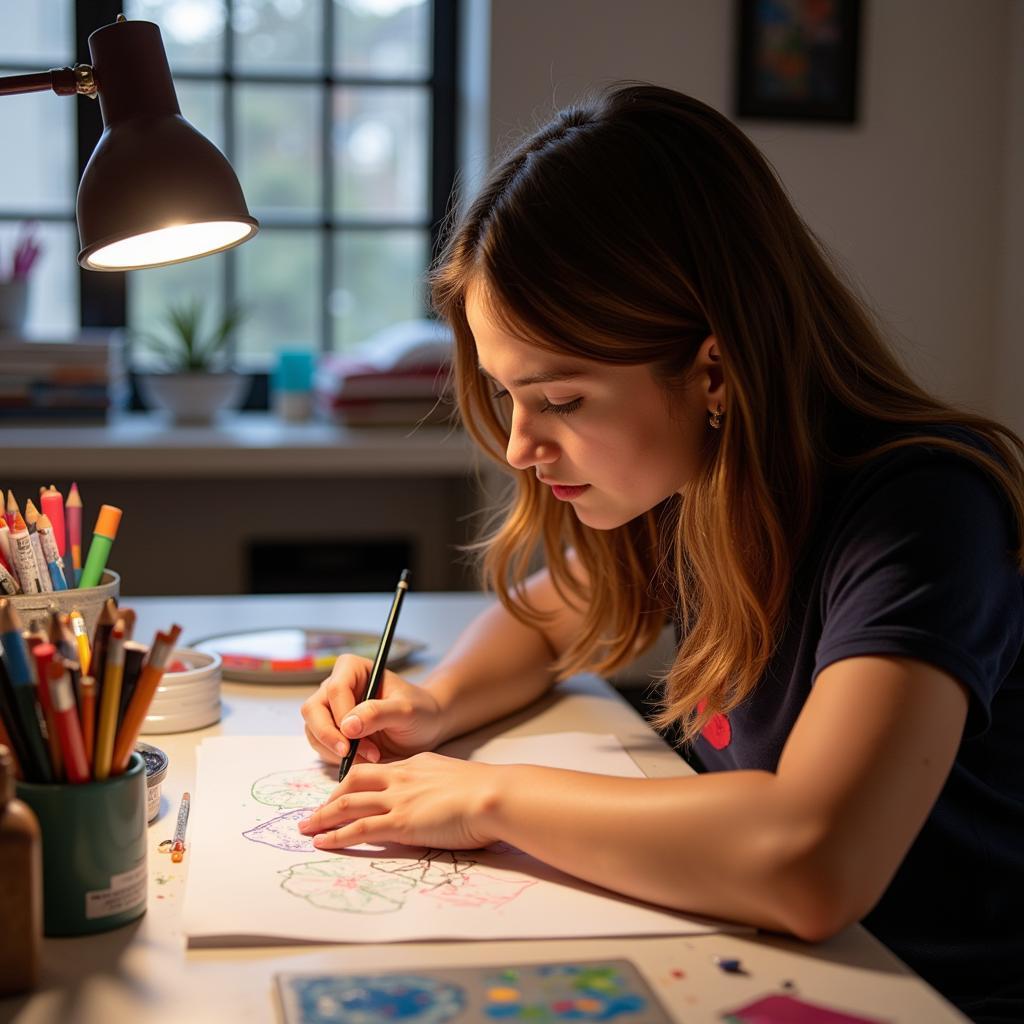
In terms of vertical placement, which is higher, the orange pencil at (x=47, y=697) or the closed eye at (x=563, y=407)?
the closed eye at (x=563, y=407)

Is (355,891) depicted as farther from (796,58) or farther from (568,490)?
(796,58)

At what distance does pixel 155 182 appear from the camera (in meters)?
0.89

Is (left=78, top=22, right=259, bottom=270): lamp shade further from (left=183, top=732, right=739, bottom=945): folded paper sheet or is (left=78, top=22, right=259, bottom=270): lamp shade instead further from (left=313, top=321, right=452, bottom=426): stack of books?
(left=313, top=321, right=452, bottom=426): stack of books

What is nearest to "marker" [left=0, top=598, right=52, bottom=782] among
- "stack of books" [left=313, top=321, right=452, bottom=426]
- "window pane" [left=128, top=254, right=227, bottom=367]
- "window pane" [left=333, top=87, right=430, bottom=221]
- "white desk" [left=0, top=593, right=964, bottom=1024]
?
"white desk" [left=0, top=593, right=964, bottom=1024]

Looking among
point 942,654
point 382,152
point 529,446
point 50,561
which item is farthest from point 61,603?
point 382,152

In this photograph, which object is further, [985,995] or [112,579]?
[112,579]

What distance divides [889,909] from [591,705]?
1.20 feet

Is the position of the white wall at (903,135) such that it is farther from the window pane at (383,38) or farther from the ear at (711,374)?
the ear at (711,374)

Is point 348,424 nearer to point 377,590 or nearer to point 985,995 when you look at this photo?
point 377,590

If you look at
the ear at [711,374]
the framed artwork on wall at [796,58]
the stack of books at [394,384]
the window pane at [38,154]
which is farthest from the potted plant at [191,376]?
the ear at [711,374]

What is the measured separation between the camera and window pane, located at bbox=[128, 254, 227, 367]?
271cm

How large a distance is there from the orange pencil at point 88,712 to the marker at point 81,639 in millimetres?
52

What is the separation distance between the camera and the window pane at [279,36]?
2.66 metres

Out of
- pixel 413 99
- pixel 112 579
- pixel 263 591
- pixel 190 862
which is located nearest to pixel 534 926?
pixel 190 862
